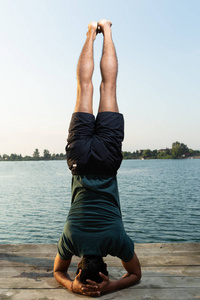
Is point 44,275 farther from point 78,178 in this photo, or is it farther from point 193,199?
point 193,199

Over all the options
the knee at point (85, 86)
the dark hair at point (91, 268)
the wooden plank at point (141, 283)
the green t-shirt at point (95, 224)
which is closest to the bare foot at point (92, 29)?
the knee at point (85, 86)

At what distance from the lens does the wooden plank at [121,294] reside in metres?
2.67

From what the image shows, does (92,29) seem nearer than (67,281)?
No

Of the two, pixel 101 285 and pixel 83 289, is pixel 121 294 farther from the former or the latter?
pixel 83 289

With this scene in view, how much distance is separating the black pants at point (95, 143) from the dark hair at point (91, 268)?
0.85 metres

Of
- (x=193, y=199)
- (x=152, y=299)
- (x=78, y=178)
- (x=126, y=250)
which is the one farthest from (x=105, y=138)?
(x=193, y=199)

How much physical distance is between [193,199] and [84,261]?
21922mm

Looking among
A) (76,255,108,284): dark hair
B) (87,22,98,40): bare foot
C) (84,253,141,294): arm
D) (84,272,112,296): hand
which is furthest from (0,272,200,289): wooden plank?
(87,22,98,40): bare foot

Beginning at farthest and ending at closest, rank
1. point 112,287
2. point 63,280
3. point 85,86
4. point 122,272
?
point 122,272 < point 85,86 < point 63,280 < point 112,287

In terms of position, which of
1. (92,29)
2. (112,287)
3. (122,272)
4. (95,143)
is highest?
(92,29)

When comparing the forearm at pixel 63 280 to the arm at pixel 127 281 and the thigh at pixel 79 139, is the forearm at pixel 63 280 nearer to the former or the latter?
the arm at pixel 127 281

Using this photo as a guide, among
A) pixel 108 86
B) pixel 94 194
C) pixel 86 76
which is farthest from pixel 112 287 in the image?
pixel 86 76

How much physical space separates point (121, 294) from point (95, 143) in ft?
5.06

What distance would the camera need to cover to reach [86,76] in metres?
3.19
